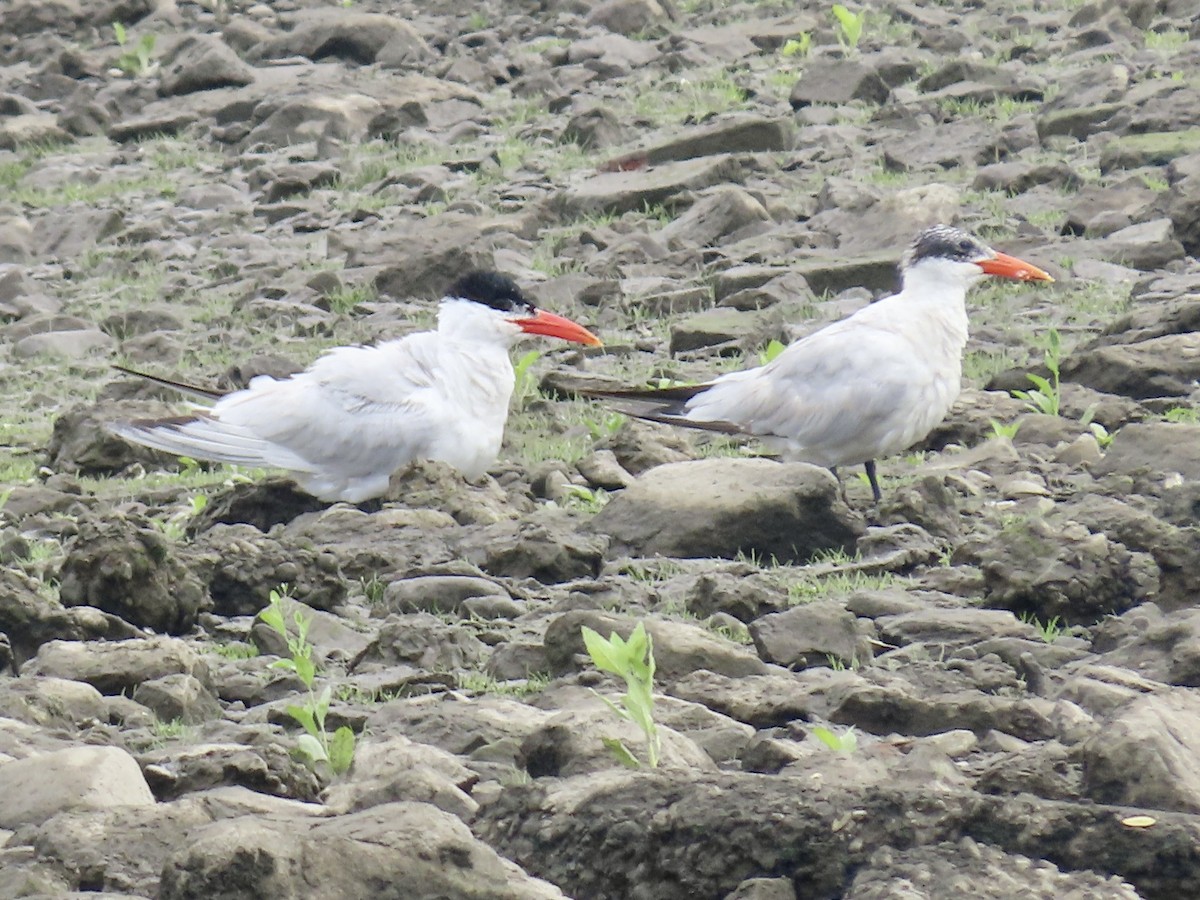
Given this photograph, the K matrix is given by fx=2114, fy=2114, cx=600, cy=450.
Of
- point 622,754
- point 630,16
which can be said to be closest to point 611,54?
point 630,16

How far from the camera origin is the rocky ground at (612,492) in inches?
116

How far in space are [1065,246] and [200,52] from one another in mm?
7727

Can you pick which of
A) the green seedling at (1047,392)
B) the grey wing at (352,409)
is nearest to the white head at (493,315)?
the grey wing at (352,409)

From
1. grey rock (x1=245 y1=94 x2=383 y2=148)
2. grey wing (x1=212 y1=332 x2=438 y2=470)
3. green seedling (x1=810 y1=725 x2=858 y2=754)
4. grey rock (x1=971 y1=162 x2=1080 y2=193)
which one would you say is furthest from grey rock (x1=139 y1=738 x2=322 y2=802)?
grey rock (x1=245 y1=94 x2=383 y2=148)

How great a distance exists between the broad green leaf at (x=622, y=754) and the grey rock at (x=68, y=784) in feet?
2.46

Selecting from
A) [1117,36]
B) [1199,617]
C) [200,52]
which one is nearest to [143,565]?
[1199,617]

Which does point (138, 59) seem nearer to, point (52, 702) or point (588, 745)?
point (52, 702)

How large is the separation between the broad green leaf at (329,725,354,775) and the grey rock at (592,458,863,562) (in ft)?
6.65

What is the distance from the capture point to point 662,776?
2.98m

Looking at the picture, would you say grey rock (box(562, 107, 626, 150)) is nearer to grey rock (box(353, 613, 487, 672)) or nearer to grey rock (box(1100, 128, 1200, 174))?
grey rock (box(1100, 128, 1200, 174))

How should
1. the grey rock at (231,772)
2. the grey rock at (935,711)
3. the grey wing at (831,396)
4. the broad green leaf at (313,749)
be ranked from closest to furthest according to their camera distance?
the grey rock at (231,772) < the grey rock at (935,711) < the broad green leaf at (313,749) < the grey wing at (831,396)

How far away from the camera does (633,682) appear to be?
3549 millimetres

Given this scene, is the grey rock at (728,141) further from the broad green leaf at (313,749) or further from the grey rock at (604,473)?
the broad green leaf at (313,749)

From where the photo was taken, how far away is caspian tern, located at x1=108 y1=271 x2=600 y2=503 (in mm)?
7176
